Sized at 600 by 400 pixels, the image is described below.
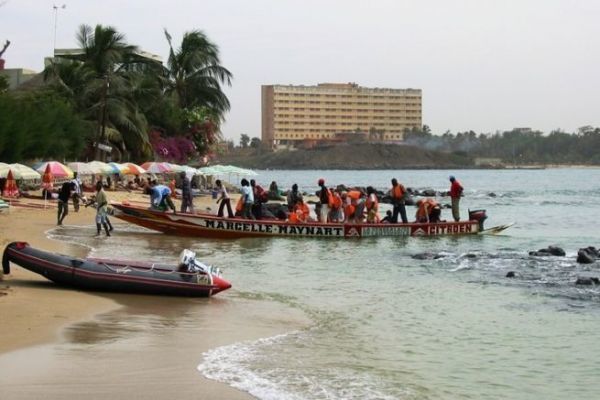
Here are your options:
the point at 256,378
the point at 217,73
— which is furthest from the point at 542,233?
the point at 217,73

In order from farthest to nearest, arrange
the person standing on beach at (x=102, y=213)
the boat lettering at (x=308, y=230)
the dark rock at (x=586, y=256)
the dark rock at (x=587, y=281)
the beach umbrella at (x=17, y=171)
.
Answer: the beach umbrella at (x=17, y=171), the boat lettering at (x=308, y=230), the person standing on beach at (x=102, y=213), the dark rock at (x=586, y=256), the dark rock at (x=587, y=281)

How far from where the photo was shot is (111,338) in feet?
31.4

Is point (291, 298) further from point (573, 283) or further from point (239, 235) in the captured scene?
point (239, 235)

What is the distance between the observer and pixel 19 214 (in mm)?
27172

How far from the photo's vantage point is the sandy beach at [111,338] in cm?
751

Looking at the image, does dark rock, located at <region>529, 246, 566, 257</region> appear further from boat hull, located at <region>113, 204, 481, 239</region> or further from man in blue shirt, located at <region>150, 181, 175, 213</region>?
man in blue shirt, located at <region>150, 181, 175, 213</region>

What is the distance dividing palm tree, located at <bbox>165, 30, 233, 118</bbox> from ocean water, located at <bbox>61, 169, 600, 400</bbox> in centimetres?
3195

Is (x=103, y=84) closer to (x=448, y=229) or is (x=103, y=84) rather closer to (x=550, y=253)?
(x=448, y=229)

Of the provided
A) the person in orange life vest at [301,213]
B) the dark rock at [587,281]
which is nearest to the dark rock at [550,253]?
the dark rock at [587,281]

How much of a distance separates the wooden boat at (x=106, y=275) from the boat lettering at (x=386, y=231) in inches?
501

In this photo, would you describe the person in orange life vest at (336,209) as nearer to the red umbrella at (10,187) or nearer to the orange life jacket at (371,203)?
the orange life jacket at (371,203)

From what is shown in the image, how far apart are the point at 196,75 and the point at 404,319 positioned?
45595 millimetres

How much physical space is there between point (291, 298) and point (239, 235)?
10365 mm


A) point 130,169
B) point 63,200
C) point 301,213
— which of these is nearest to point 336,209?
point 301,213
